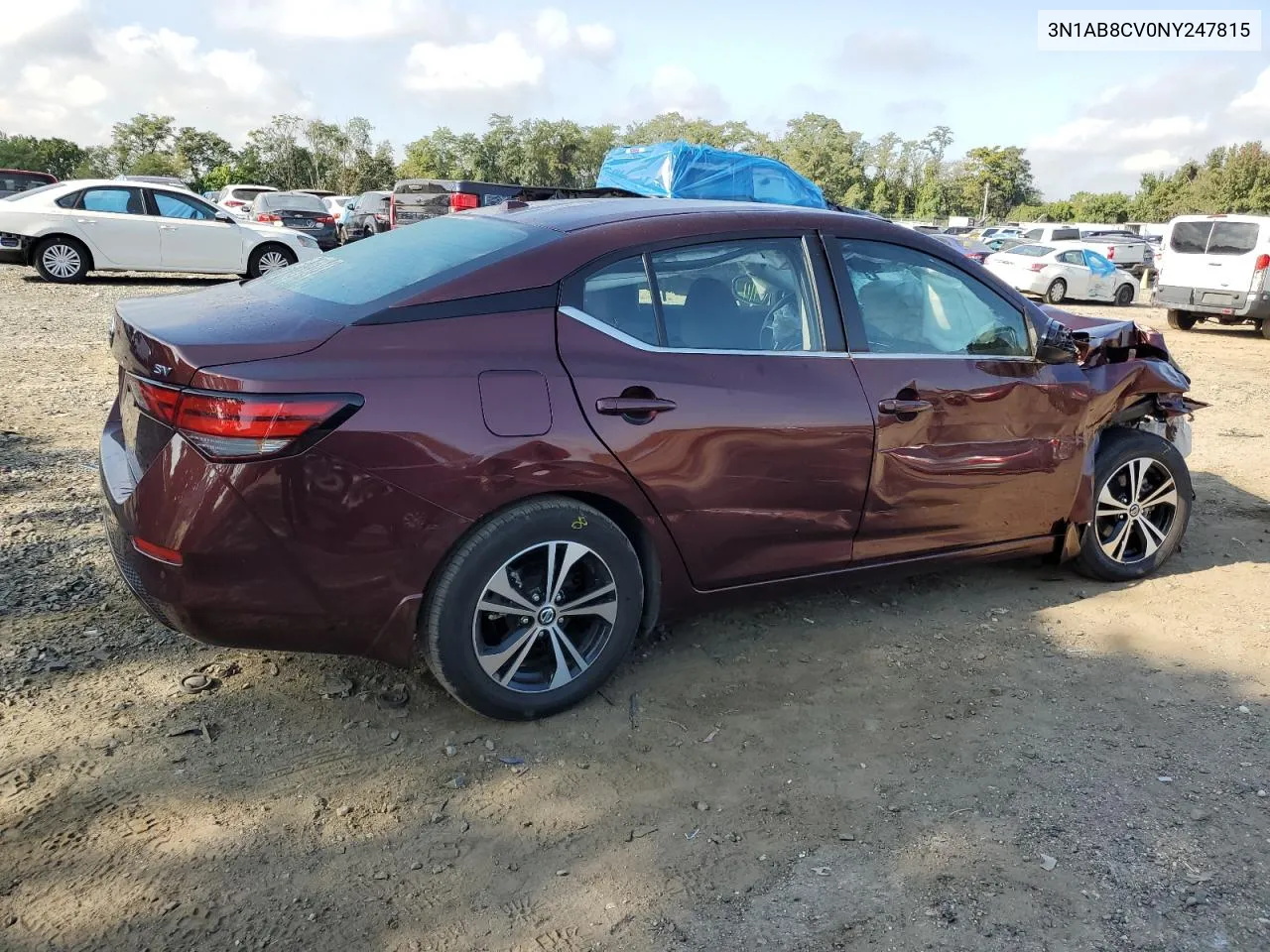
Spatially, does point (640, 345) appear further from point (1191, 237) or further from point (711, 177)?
point (1191, 237)

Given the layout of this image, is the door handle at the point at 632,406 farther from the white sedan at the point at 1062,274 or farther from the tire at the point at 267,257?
the white sedan at the point at 1062,274

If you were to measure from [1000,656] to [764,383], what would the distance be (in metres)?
1.46

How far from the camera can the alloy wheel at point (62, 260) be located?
14094 mm

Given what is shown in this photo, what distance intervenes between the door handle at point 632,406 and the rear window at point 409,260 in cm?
57

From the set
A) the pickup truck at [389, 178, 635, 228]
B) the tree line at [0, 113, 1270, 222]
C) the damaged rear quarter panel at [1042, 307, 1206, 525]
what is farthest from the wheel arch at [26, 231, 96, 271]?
the tree line at [0, 113, 1270, 222]

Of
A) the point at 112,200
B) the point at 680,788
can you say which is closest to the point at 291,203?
the point at 112,200

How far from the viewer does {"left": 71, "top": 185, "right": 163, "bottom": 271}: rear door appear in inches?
556

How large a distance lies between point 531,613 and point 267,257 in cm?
1425

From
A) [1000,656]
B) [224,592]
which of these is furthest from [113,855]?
[1000,656]

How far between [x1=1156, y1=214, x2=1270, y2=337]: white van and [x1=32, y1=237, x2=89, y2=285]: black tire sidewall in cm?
1714

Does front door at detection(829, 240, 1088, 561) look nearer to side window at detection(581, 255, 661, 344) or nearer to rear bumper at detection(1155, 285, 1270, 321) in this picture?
side window at detection(581, 255, 661, 344)

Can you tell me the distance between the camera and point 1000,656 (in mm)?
3662

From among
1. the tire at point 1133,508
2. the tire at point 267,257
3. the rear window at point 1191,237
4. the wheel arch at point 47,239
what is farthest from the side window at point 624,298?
the rear window at point 1191,237

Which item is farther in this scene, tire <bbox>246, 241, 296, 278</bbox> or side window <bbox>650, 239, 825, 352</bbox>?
tire <bbox>246, 241, 296, 278</bbox>
